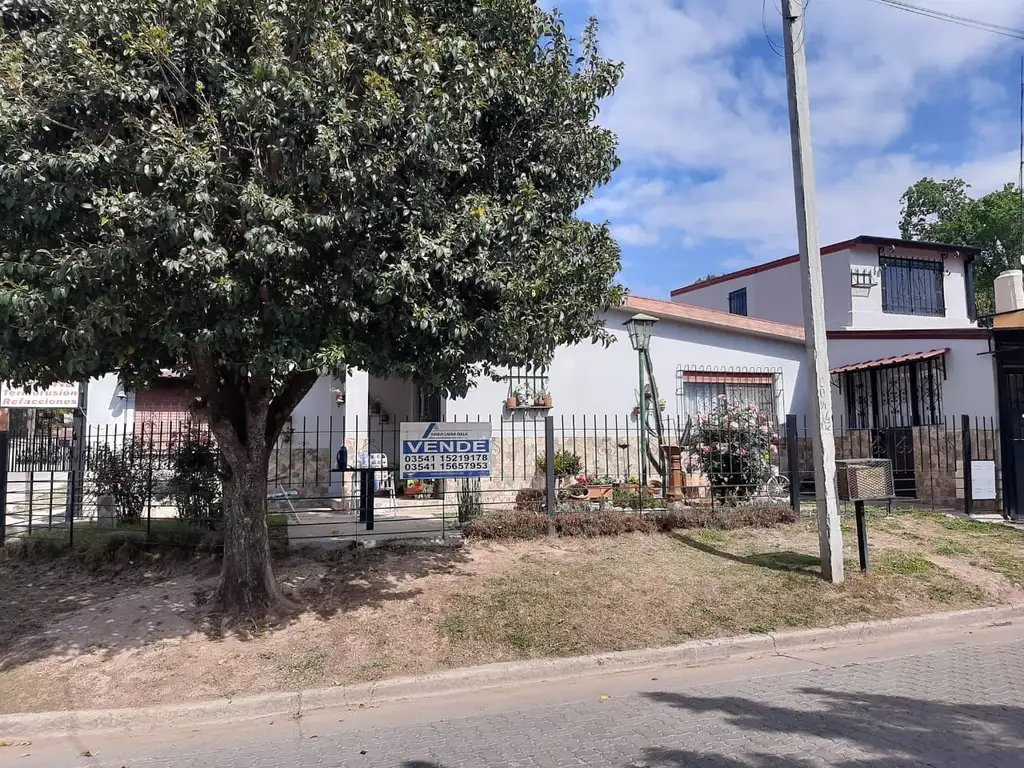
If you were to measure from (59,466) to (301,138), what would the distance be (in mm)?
8199

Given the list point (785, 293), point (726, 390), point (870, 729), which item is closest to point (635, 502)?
point (870, 729)

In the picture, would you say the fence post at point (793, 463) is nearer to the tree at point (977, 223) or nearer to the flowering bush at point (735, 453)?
the flowering bush at point (735, 453)

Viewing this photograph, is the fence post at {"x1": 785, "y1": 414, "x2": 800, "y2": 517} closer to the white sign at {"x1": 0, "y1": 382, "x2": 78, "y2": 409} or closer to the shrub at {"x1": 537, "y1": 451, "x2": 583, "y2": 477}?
the shrub at {"x1": 537, "y1": 451, "x2": 583, "y2": 477}

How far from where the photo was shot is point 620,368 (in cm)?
1426

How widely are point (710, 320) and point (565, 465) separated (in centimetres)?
460

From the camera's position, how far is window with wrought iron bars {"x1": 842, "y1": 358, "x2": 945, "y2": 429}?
44.6ft

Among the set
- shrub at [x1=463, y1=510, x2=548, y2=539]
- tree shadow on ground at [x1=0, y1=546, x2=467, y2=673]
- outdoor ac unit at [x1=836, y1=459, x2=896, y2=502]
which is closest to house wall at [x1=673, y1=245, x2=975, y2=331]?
outdoor ac unit at [x1=836, y1=459, x2=896, y2=502]

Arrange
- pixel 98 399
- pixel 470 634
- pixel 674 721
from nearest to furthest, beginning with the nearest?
pixel 674 721 → pixel 470 634 → pixel 98 399

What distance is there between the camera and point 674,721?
4969 millimetres

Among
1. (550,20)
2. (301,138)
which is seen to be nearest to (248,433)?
(301,138)

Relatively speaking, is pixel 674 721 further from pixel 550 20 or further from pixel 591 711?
pixel 550 20

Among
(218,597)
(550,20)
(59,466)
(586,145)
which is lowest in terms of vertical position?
(218,597)

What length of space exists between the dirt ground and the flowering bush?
3.63 ft

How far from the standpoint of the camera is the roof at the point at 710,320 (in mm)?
14531
